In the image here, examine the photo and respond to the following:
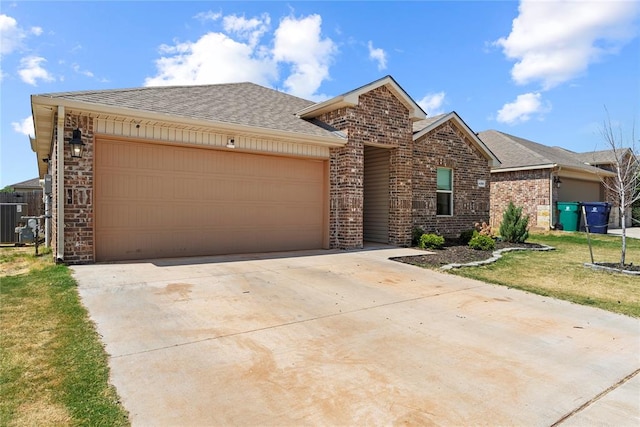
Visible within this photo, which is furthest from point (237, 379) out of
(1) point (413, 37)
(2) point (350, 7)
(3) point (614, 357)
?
(1) point (413, 37)

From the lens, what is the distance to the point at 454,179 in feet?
45.2

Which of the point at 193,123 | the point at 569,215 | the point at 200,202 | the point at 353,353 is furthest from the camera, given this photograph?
the point at 569,215

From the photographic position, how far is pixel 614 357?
397 centimetres

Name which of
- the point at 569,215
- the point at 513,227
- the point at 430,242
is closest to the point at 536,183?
the point at 569,215

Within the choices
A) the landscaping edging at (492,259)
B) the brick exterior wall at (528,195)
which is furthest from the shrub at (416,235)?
the brick exterior wall at (528,195)

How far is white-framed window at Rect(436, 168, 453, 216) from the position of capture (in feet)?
44.1

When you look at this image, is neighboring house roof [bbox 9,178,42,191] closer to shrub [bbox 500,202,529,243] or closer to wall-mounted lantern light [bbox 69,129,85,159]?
wall-mounted lantern light [bbox 69,129,85,159]

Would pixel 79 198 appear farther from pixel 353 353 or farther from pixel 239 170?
pixel 353 353

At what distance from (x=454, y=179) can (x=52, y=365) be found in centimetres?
1299

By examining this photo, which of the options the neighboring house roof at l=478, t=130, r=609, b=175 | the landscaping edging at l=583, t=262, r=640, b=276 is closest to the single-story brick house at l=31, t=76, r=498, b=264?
the landscaping edging at l=583, t=262, r=640, b=276

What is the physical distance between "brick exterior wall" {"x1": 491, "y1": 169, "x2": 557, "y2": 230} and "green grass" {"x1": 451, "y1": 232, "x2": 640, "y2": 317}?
6.03m

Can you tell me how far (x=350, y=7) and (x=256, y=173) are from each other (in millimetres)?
5387

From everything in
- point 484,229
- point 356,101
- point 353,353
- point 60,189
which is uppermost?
point 356,101

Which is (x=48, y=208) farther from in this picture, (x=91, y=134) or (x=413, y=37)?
(x=413, y=37)
